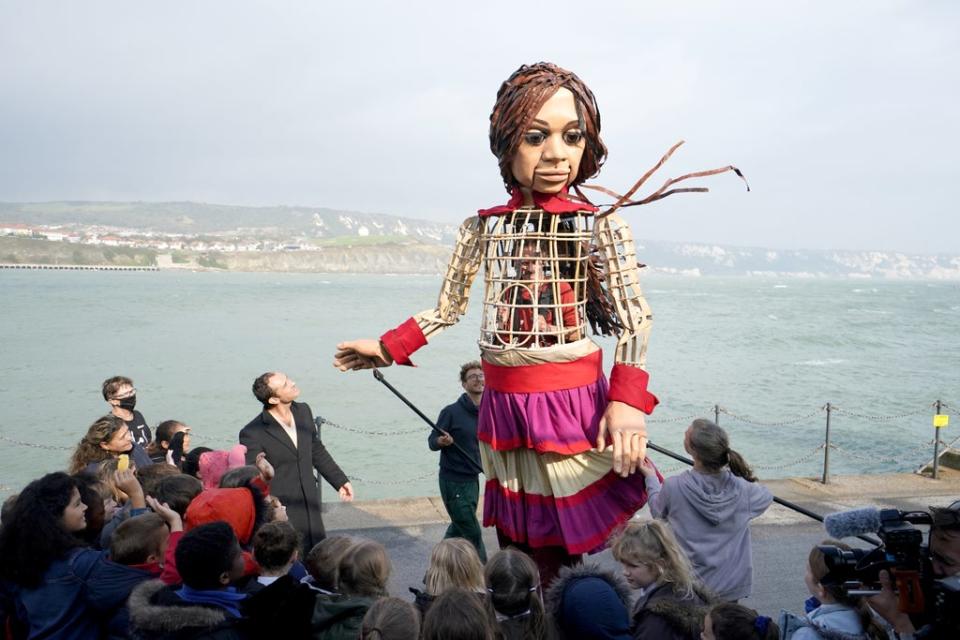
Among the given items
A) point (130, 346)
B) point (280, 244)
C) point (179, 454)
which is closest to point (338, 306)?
point (130, 346)

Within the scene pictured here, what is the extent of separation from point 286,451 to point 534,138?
2308mm

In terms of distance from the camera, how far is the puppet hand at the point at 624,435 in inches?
122

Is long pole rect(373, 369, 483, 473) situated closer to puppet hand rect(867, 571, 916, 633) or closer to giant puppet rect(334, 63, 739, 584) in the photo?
giant puppet rect(334, 63, 739, 584)

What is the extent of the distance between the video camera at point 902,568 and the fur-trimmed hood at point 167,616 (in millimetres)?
1804

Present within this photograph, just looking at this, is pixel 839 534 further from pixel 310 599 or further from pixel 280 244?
pixel 280 244

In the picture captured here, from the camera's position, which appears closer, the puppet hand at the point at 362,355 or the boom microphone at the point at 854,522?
the boom microphone at the point at 854,522

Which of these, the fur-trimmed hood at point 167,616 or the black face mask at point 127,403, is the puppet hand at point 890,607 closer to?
the fur-trimmed hood at point 167,616

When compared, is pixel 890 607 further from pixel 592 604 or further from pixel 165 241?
pixel 165 241

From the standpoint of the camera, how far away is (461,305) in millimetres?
3826

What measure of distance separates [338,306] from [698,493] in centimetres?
5657

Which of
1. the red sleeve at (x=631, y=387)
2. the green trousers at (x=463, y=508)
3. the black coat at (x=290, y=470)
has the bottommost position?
the green trousers at (x=463, y=508)

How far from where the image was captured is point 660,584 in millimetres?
2771

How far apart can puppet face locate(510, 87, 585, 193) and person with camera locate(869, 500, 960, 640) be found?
1.96 meters

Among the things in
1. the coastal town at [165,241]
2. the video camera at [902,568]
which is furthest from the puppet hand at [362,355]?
the coastal town at [165,241]
